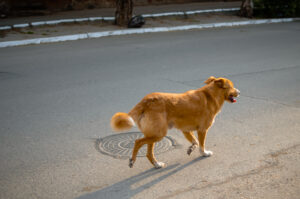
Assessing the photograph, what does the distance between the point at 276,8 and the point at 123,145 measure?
722 inches

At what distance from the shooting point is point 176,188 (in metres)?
4.03

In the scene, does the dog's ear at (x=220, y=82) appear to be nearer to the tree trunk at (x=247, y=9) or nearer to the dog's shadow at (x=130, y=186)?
the dog's shadow at (x=130, y=186)

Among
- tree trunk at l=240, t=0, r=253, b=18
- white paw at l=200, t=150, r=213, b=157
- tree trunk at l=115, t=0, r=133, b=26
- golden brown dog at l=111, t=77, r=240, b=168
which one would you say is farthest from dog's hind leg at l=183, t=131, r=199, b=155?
tree trunk at l=240, t=0, r=253, b=18

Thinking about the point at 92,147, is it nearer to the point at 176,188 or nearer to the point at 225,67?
the point at 176,188

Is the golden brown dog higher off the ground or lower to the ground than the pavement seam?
higher

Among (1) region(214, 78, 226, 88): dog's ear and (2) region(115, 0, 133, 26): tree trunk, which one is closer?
(1) region(214, 78, 226, 88): dog's ear

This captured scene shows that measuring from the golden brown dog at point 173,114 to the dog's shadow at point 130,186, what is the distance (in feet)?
0.46

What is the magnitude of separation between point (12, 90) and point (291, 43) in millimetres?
9246

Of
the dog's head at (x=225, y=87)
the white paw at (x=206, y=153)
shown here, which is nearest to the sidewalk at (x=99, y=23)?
the dog's head at (x=225, y=87)

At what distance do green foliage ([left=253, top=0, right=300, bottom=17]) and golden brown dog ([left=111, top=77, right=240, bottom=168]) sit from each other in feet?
58.1

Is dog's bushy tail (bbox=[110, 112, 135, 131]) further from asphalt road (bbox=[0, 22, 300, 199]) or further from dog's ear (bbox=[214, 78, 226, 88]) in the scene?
dog's ear (bbox=[214, 78, 226, 88])

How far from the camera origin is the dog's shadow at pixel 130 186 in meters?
3.88

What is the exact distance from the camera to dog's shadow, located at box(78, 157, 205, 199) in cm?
388

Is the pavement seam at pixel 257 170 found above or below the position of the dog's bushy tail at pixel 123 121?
below
